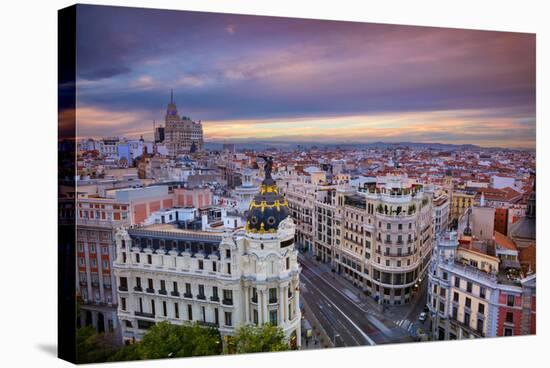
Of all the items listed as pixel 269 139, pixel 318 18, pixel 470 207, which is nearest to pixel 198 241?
pixel 269 139

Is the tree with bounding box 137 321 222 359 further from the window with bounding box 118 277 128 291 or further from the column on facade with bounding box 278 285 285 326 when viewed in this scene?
the column on facade with bounding box 278 285 285 326

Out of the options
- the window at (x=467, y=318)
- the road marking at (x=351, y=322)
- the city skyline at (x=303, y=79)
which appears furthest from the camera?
the window at (x=467, y=318)

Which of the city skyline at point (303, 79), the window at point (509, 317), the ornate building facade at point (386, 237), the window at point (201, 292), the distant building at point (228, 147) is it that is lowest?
the window at point (509, 317)

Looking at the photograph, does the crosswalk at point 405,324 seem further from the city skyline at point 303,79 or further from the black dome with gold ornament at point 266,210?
the city skyline at point 303,79

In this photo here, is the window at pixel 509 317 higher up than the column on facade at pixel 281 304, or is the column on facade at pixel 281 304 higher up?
the column on facade at pixel 281 304

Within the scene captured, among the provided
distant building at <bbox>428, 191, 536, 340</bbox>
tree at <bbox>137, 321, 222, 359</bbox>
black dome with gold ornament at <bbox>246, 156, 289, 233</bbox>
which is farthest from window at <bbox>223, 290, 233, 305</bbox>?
distant building at <bbox>428, 191, 536, 340</bbox>

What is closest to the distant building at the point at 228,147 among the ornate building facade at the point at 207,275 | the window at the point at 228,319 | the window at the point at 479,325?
the ornate building facade at the point at 207,275
